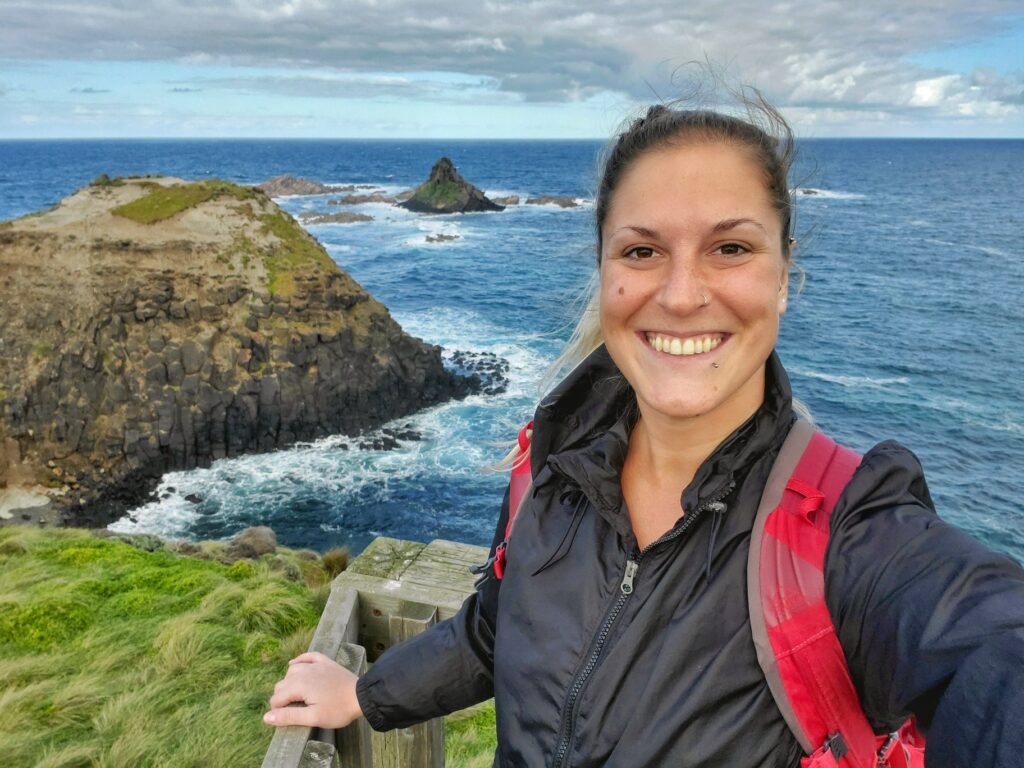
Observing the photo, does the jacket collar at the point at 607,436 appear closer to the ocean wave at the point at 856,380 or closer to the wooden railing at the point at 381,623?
the wooden railing at the point at 381,623

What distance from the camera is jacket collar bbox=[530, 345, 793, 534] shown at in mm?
1688

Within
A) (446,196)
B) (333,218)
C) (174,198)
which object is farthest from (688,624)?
(446,196)

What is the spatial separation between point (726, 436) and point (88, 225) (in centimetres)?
2758

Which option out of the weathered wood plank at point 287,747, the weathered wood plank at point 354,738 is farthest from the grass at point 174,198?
the weathered wood plank at point 287,747

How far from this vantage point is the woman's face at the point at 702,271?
174 centimetres

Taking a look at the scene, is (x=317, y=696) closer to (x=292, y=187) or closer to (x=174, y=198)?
(x=174, y=198)

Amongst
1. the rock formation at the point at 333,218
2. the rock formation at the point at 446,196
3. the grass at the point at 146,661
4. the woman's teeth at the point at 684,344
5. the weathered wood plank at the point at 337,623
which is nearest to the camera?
the woman's teeth at the point at 684,344

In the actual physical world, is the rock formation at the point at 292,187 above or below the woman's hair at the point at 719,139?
below

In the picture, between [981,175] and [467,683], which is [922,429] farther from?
[981,175]

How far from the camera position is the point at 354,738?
241 cm

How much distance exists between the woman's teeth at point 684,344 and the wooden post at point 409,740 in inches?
68.5

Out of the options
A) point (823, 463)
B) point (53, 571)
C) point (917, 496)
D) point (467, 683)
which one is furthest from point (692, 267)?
point (53, 571)

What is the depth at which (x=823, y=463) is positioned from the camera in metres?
1.53

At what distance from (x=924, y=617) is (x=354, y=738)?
1.87 meters
